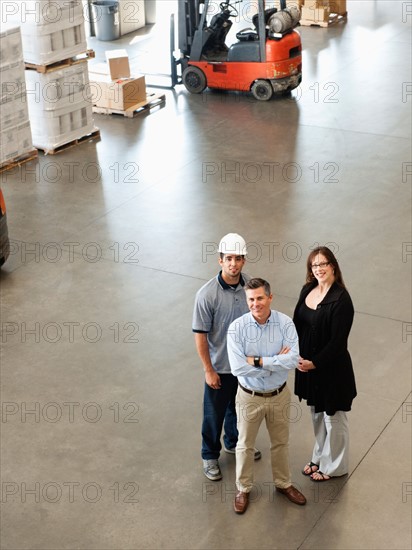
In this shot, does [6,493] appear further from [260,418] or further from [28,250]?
[28,250]

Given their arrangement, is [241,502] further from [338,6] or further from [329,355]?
[338,6]

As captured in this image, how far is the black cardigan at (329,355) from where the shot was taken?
5.84 metres

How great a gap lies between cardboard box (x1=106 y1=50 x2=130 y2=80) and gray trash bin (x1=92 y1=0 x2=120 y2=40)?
528 centimetres

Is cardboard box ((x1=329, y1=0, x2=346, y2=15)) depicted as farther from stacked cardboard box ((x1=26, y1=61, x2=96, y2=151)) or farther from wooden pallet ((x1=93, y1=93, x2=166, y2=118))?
stacked cardboard box ((x1=26, y1=61, x2=96, y2=151))

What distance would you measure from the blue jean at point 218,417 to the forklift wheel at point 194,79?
10272 mm

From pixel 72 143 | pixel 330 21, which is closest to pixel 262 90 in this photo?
pixel 72 143

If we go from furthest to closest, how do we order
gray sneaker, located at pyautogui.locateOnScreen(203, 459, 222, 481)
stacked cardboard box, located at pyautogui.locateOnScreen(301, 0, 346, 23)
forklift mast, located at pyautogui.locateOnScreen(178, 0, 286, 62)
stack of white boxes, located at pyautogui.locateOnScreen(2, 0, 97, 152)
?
stacked cardboard box, located at pyautogui.locateOnScreen(301, 0, 346, 23)
forklift mast, located at pyautogui.locateOnScreen(178, 0, 286, 62)
stack of white boxes, located at pyautogui.locateOnScreen(2, 0, 97, 152)
gray sneaker, located at pyautogui.locateOnScreen(203, 459, 222, 481)

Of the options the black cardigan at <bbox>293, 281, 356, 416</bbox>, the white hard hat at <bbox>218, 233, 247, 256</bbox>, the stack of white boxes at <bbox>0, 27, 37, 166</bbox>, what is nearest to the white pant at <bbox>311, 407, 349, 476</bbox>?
the black cardigan at <bbox>293, 281, 356, 416</bbox>

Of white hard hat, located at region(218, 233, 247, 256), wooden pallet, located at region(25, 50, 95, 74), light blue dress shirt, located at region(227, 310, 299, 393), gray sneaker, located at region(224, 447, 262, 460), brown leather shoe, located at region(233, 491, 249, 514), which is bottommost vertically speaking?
gray sneaker, located at region(224, 447, 262, 460)

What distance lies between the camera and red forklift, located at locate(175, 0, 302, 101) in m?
15.3

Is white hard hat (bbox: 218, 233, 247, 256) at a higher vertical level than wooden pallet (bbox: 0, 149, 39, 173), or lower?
higher

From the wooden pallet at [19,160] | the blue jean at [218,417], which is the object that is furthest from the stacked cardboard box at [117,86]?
the blue jean at [218,417]

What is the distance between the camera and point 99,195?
39.0ft

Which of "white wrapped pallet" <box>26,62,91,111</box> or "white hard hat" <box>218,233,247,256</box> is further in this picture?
"white wrapped pallet" <box>26,62,91,111</box>
